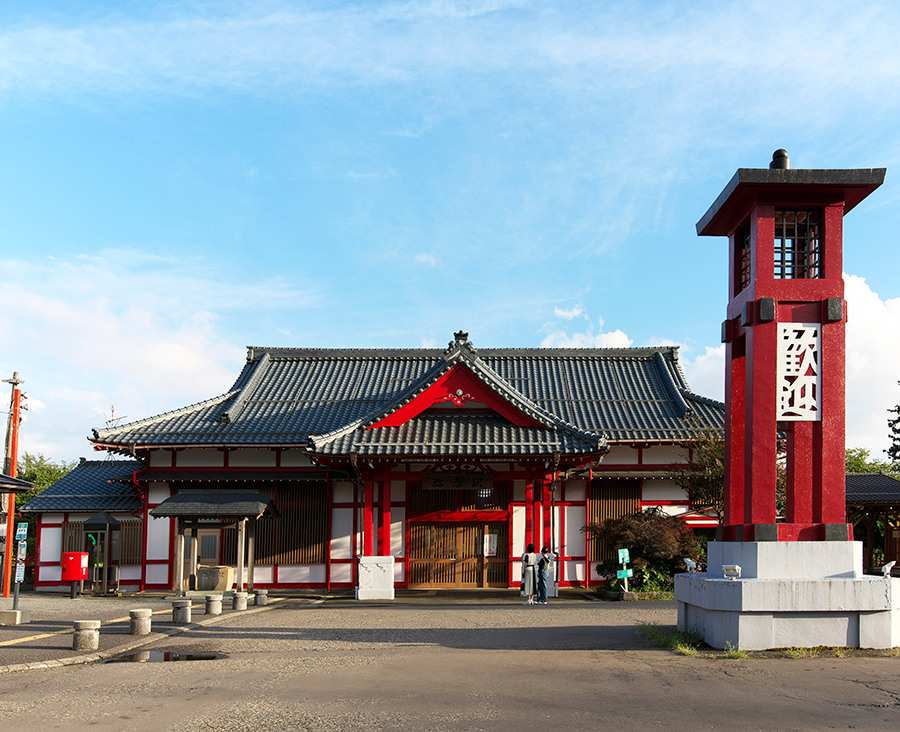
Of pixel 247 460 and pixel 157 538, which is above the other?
pixel 247 460

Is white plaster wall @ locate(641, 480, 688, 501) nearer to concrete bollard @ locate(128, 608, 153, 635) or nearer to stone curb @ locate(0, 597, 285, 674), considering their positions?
stone curb @ locate(0, 597, 285, 674)

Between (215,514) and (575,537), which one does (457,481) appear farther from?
(215,514)

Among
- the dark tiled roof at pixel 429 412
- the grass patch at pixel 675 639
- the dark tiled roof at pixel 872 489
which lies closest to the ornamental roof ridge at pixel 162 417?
the dark tiled roof at pixel 429 412

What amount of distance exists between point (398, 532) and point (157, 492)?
6716mm

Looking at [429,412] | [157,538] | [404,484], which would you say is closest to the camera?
[429,412]

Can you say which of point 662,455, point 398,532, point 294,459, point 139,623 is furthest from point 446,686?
point 662,455

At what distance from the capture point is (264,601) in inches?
698

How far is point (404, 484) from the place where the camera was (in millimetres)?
21812

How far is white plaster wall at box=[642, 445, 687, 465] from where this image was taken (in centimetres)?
2252

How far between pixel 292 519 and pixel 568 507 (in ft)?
24.8

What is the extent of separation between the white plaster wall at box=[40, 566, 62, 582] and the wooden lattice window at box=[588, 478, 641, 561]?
14.9 metres

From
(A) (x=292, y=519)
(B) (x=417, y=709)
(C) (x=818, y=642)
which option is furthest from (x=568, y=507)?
(B) (x=417, y=709)

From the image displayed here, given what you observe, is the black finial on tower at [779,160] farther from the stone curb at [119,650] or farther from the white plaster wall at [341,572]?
the white plaster wall at [341,572]

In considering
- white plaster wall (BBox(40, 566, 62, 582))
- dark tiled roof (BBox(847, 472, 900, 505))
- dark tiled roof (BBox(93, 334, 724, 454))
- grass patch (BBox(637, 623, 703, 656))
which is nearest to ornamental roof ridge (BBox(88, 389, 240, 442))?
dark tiled roof (BBox(93, 334, 724, 454))
